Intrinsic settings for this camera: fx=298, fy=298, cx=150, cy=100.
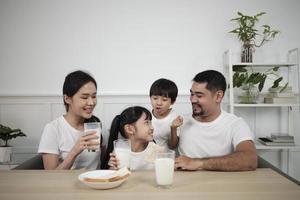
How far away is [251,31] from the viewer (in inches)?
121

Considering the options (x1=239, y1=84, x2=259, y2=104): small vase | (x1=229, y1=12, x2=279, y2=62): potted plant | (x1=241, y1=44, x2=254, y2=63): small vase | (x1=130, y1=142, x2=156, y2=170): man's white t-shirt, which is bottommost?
(x1=130, y1=142, x2=156, y2=170): man's white t-shirt

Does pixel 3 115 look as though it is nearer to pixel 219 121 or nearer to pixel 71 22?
pixel 71 22

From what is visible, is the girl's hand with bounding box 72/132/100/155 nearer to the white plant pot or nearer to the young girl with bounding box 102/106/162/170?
the young girl with bounding box 102/106/162/170

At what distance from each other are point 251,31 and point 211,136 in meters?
1.48

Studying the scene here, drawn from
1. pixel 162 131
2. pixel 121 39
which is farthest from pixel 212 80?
pixel 121 39

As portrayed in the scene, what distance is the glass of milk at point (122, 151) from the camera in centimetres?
144

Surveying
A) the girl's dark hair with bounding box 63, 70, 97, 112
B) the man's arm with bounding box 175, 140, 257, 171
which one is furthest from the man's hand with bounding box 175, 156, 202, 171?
the girl's dark hair with bounding box 63, 70, 97, 112

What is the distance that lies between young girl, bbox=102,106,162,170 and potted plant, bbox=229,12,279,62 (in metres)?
1.57

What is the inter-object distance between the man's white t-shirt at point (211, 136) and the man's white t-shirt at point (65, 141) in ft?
2.18

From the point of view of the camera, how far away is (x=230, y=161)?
5.14 feet

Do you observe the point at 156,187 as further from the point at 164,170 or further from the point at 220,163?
the point at 220,163

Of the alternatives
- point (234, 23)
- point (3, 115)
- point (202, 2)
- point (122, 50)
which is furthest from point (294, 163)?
point (3, 115)

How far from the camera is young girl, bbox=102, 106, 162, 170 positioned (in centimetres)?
188

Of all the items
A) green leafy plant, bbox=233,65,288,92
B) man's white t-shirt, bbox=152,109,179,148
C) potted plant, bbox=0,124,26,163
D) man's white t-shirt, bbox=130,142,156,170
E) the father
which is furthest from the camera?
green leafy plant, bbox=233,65,288,92
